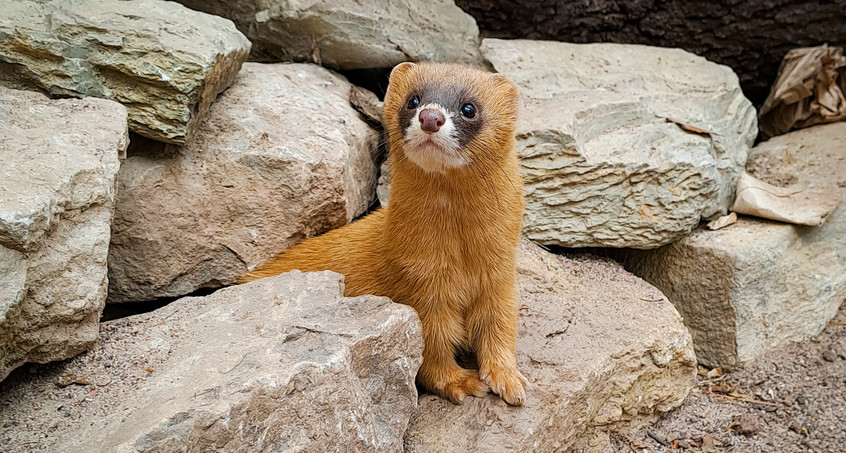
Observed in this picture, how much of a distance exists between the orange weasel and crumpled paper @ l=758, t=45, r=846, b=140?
118 inches

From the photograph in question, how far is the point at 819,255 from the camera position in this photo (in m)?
4.50

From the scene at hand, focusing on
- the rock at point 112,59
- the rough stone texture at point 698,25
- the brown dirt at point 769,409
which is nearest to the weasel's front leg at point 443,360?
the brown dirt at point 769,409

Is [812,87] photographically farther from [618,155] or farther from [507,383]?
[507,383]

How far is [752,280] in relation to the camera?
4.25 m

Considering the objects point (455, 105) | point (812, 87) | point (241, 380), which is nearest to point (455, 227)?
point (455, 105)

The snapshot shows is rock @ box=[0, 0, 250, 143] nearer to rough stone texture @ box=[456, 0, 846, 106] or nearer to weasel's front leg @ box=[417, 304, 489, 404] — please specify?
weasel's front leg @ box=[417, 304, 489, 404]

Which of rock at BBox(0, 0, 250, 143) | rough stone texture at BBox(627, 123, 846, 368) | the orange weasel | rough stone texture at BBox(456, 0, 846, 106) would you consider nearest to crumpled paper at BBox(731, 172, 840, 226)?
rough stone texture at BBox(627, 123, 846, 368)

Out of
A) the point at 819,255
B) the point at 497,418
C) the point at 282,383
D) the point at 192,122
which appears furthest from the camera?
the point at 819,255

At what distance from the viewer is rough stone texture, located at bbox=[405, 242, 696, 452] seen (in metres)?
3.04

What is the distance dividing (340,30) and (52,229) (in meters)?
2.33

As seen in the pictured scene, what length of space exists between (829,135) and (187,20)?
4.11m

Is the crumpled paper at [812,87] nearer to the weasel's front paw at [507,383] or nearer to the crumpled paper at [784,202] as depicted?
the crumpled paper at [784,202]

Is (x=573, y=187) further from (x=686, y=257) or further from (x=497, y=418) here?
(x=497, y=418)

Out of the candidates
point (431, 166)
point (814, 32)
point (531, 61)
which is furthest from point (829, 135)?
point (431, 166)
